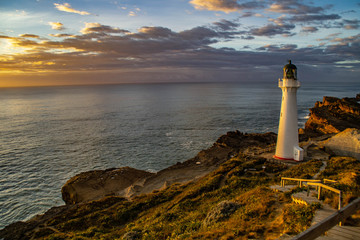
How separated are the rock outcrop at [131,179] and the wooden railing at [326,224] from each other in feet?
73.7

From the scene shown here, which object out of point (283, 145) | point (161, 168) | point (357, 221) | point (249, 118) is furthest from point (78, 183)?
point (249, 118)

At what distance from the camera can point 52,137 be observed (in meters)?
52.3

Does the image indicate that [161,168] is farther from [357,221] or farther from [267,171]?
[357,221]

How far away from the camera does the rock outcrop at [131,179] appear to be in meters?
26.8

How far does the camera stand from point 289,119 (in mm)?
23922

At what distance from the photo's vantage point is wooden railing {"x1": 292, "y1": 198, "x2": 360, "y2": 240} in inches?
181

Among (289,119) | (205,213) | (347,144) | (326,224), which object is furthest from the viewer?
(347,144)

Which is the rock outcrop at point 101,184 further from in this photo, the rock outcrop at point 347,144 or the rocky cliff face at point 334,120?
the rocky cliff face at point 334,120

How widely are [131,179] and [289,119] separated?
21.2 metres

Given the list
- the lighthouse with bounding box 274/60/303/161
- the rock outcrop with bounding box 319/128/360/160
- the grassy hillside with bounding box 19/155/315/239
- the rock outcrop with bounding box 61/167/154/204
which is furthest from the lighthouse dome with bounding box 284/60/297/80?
the rock outcrop with bounding box 61/167/154/204

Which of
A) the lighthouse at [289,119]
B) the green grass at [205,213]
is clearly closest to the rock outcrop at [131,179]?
the green grass at [205,213]

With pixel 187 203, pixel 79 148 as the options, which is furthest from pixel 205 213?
pixel 79 148

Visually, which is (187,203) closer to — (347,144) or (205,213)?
(205,213)

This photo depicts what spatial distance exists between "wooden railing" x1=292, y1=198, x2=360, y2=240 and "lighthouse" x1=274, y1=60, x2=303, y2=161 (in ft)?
63.9
